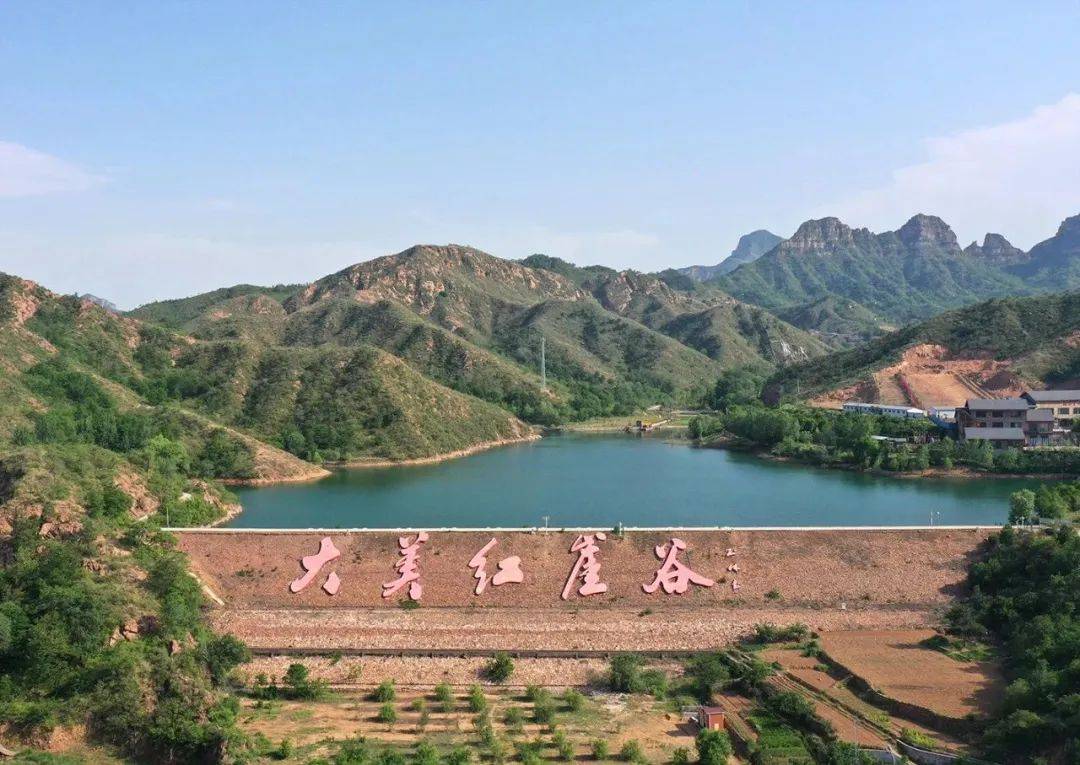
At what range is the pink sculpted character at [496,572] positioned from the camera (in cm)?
2916

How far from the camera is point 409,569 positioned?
2956 centimetres

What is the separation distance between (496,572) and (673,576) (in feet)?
18.6

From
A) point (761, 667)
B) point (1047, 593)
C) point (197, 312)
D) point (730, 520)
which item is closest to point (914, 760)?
point (761, 667)

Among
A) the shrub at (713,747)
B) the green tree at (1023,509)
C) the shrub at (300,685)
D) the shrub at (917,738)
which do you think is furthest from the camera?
the green tree at (1023,509)

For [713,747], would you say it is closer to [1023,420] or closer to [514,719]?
[514,719]

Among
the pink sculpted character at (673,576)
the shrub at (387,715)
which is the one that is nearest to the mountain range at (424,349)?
the pink sculpted character at (673,576)

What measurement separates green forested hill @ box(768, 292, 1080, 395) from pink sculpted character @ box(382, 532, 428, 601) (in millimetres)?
56150

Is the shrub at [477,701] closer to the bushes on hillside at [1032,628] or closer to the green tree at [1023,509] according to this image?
the bushes on hillside at [1032,628]

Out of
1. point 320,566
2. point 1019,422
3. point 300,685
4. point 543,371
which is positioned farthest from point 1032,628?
point 543,371

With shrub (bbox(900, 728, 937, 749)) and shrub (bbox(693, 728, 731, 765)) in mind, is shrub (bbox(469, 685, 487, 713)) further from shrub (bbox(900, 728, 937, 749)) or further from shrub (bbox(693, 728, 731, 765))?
shrub (bbox(900, 728, 937, 749))

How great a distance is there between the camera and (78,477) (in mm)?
33500

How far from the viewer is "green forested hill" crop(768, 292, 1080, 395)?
70625mm

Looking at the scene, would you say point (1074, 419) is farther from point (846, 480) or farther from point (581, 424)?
point (581, 424)

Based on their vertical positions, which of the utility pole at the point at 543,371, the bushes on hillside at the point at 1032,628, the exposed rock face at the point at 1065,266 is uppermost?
the exposed rock face at the point at 1065,266
